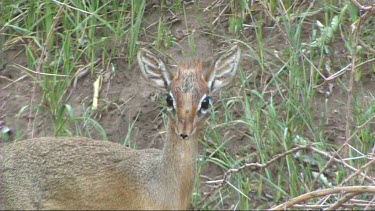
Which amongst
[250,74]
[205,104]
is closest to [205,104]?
[205,104]

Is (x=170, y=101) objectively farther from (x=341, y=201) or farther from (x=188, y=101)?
(x=341, y=201)

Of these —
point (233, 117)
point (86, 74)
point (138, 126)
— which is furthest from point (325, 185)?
point (86, 74)

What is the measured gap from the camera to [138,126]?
7.42 meters

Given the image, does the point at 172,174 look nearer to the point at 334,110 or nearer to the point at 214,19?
the point at 334,110

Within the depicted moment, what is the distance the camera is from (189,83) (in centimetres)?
570

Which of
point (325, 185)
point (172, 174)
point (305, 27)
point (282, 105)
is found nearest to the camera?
point (172, 174)

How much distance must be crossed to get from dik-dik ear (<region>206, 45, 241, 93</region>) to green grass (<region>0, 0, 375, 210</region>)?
0.61 m

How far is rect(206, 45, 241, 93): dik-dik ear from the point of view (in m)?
5.91

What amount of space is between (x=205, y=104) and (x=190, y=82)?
126 millimetres

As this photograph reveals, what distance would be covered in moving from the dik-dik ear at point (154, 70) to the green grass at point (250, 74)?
0.81 m

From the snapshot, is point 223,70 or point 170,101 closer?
point 170,101

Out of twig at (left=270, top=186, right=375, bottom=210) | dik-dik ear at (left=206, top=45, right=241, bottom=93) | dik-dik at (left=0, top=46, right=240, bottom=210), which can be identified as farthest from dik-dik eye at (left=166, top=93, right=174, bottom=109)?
twig at (left=270, top=186, right=375, bottom=210)

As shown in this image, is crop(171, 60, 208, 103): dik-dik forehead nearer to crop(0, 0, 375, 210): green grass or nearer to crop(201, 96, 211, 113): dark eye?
crop(201, 96, 211, 113): dark eye

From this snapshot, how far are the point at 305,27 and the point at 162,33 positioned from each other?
0.92 meters
